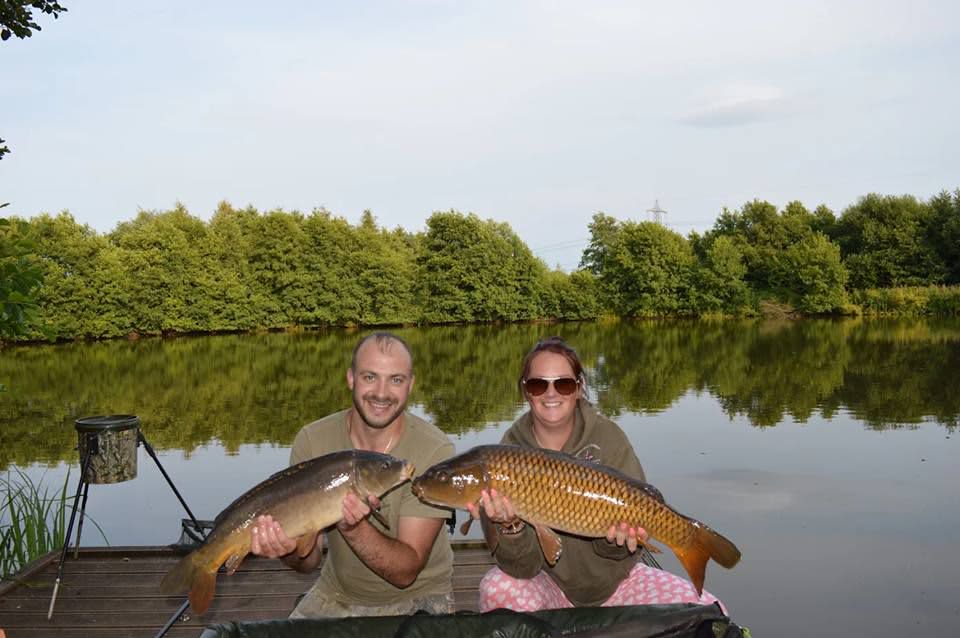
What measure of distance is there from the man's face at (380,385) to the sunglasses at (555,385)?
41 cm

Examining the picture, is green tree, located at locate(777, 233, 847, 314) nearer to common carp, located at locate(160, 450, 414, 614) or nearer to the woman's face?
the woman's face

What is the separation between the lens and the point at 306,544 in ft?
7.95

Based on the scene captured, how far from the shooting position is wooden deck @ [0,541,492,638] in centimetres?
367

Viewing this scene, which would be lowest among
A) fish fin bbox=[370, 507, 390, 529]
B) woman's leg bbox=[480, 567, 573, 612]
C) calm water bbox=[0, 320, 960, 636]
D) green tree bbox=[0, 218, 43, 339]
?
calm water bbox=[0, 320, 960, 636]

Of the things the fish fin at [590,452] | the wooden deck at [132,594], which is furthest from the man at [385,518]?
the wooden deck at [132,594]

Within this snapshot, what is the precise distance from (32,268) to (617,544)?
2932 millimetres

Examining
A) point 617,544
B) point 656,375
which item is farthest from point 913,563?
point 656,375

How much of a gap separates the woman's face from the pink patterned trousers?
0.53 metres

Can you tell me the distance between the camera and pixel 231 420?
41.5ft

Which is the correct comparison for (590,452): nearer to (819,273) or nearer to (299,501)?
(299,501)

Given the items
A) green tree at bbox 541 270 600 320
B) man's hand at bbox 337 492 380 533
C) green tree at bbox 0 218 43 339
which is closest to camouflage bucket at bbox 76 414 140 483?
green tree at bbox 0 218 43 339

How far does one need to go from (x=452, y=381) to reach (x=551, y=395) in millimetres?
14424

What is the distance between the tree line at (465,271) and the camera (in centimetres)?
2844

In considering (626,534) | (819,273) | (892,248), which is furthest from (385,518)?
(892,248)
